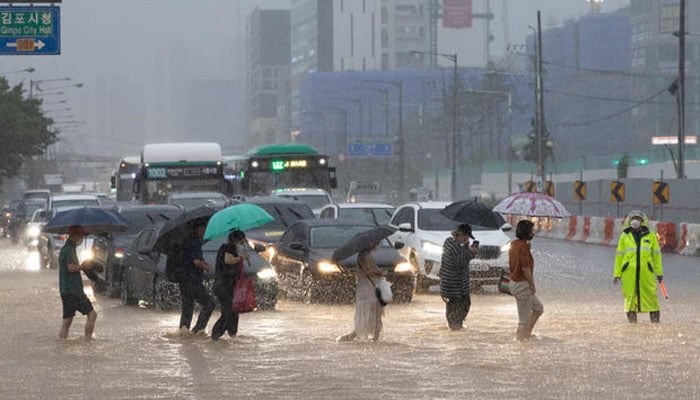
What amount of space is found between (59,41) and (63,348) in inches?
813

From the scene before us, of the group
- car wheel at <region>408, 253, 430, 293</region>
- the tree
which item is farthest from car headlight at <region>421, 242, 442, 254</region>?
the tree

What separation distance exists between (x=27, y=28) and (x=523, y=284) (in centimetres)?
2207

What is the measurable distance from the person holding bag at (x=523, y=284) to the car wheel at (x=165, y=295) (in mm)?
7381

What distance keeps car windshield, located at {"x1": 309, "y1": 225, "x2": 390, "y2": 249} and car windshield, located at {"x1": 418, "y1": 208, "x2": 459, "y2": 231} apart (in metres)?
2.86

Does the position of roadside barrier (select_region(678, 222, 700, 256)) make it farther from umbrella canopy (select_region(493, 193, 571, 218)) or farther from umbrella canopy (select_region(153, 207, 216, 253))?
umbrella canopy (select_region(153, 207, 216, 253))

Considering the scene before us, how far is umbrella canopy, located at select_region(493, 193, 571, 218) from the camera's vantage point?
27.5m

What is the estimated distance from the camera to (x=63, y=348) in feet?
62.6

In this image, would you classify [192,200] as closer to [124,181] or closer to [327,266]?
[327,266]

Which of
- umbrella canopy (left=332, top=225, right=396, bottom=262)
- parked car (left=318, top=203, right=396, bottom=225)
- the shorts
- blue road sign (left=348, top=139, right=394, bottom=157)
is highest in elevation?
blue road sign (left=348, top=139, right=394, bottom=157)

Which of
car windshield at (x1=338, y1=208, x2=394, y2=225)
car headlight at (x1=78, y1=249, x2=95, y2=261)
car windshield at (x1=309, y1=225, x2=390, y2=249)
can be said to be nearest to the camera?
car windshield at (x1=309, y1=225, x2=390, y2=249)

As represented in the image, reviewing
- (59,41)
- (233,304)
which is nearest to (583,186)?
(59,41)

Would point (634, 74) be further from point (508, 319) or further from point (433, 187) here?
point (508, 319)

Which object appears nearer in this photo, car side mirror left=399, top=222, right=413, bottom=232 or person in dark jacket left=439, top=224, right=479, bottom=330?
person in dark jacket left=439, top=224, right=479, bottom=330

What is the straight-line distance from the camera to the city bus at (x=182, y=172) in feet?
158
